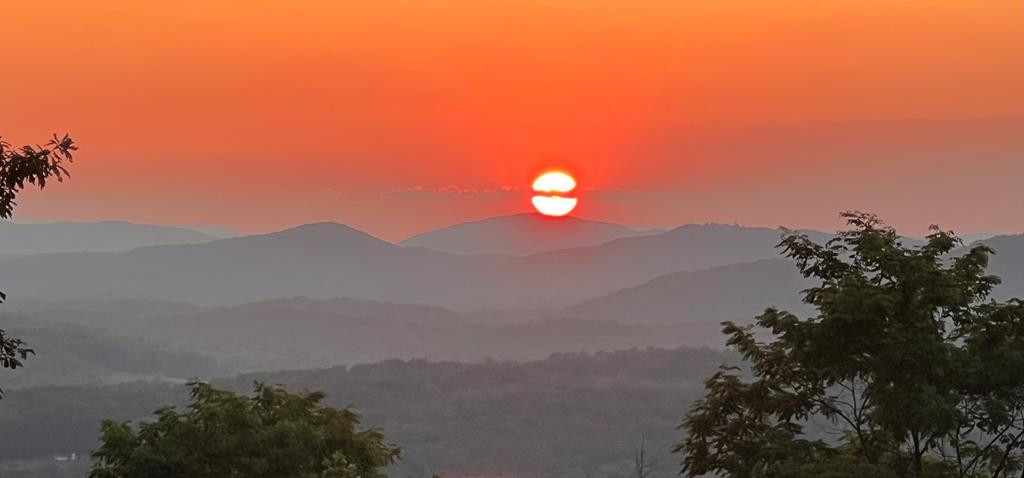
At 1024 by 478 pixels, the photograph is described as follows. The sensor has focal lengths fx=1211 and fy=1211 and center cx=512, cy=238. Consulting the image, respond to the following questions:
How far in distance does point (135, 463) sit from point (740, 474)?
12.5m

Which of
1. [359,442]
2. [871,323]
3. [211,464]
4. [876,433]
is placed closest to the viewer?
[871,323]

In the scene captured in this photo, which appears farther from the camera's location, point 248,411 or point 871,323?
point 248,411

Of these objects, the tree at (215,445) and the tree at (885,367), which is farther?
the tree at (215,445)

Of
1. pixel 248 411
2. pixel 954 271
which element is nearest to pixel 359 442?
pixel 248 411

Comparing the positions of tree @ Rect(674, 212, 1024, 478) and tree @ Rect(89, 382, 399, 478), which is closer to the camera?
tree @ Rect(674, 212, 1024, 478)

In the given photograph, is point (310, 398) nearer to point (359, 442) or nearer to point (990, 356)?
point (359, 442)

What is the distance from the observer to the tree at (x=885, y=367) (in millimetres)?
21500

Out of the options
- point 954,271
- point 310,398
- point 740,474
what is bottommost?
point 740,474

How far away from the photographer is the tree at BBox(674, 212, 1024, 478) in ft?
70.5

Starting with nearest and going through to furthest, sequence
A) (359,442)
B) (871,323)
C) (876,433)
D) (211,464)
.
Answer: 1. (871,323)
2. (876,433)
3. (211,464)
4. (359,442)

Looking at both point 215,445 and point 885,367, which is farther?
point 215,445

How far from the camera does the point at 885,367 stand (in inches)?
852

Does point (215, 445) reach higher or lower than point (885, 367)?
lower

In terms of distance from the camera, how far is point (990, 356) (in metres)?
22.1
